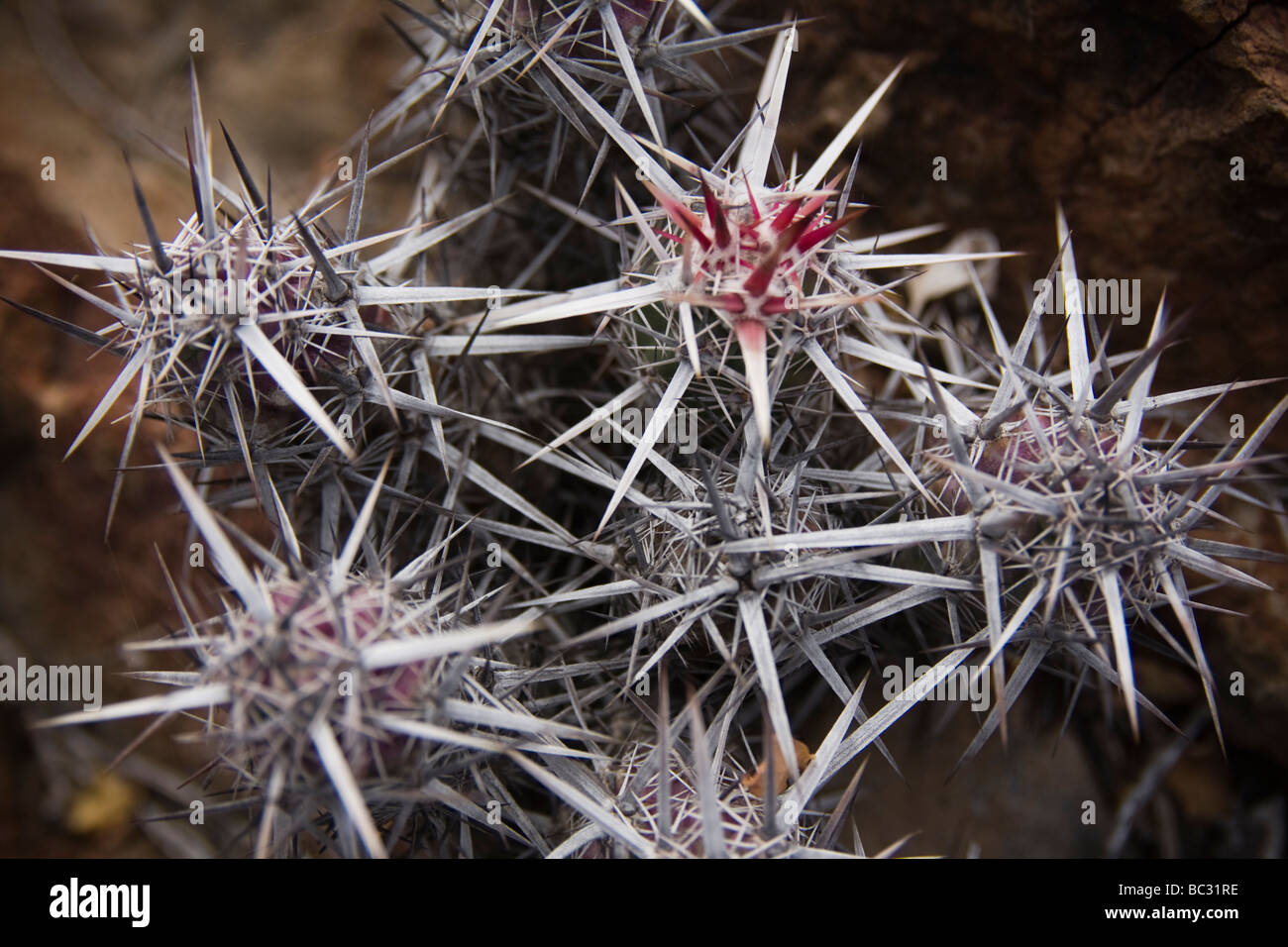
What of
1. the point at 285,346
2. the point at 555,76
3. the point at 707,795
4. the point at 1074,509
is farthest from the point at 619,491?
the point at 555,76

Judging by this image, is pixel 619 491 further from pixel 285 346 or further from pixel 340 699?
pixel 285 346

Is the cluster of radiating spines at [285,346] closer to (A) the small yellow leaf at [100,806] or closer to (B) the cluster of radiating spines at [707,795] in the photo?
(B) the cluster of radiating spines at [707,795]

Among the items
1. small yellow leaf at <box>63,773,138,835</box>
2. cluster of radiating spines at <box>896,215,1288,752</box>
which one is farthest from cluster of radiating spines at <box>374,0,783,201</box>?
small yellow leaf at <box>63,773,138,835</box>

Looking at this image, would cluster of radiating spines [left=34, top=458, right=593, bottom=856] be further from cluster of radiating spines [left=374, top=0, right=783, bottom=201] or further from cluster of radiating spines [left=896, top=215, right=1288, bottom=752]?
cluster of radiating spines [left=374, top=0, right=783, bottom=201]

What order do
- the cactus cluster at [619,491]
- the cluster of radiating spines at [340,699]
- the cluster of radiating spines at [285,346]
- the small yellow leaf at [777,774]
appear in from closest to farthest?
the cluster of radiating spines at [340,699]
the cactus cluster at [619,491]
the cluster of radiating spines at [285,346]
the small yellow leaf at [777,774]

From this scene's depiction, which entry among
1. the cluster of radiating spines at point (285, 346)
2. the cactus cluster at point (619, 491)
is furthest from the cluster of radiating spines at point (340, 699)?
the cluster of radiating spines at point (285, 346)
